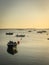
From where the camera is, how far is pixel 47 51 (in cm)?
236

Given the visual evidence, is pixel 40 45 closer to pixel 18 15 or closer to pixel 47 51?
pixel 47 51

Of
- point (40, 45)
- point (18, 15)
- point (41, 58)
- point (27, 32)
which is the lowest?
point (41, 58)

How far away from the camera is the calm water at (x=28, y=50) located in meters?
2.35

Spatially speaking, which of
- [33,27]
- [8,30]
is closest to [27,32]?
[33,27]

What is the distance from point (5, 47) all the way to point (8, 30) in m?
0.23

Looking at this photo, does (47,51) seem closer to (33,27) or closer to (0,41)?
(33,27)

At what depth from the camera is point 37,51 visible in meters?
2.34

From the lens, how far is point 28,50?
7.79 feet

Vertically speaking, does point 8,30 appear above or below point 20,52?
above

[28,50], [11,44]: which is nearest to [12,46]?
[11,44]

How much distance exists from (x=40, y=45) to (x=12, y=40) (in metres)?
0.38

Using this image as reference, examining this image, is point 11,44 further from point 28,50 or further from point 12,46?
point 28,50

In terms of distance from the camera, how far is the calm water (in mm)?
2350

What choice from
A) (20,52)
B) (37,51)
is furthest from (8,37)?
(37,51)
